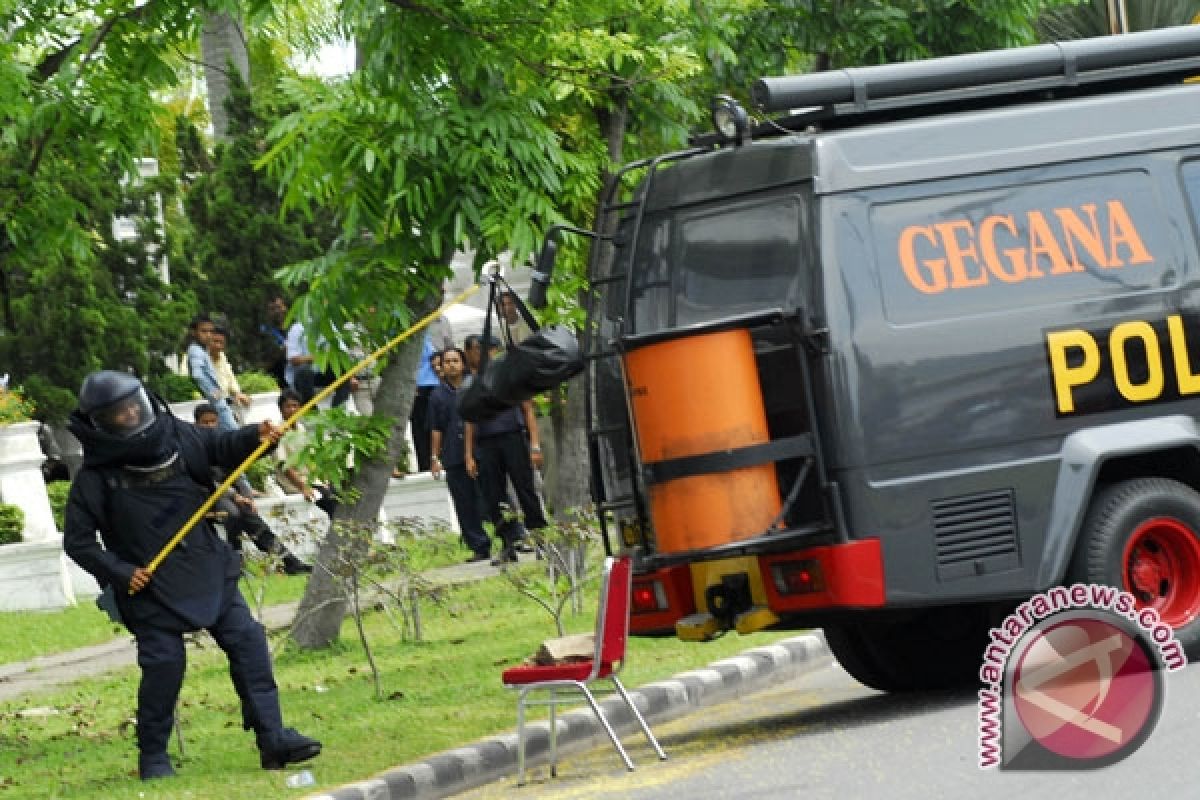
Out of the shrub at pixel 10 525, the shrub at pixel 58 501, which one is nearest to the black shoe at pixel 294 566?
the shrub at pixel 10 525

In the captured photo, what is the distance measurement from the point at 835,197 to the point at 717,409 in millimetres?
1075

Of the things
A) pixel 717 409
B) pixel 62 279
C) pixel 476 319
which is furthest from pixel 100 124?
pixel 476 319

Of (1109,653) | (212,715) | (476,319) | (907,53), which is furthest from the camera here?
(476,319)

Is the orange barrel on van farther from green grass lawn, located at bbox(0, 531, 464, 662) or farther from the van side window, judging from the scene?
green grass lawn, located at bbox(0, 531, 464, 662)

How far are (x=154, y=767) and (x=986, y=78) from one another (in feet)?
16.4

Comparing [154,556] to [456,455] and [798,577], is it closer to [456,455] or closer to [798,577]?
[798,577]

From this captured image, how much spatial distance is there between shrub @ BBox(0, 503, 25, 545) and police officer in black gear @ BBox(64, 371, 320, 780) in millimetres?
10600

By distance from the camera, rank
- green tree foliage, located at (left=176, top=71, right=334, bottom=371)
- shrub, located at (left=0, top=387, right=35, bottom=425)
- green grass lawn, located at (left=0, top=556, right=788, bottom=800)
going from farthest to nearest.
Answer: green tree foliage, located at (left=176, top=71, right=334, bottom=371) → shrub, located at (left=0, top=387, right=35, bottom=425) → green grass lawn, located at (left=0, top=556, right=788, bottom=800)

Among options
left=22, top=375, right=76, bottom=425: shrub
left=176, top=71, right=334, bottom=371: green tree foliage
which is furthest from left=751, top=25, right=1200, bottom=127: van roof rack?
left=176, top=71, right=334, bottom=371: green tree foliage

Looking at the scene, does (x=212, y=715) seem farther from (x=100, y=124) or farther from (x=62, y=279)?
(x=62, y=279)

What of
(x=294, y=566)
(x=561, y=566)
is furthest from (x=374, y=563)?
(x=294, y=566)

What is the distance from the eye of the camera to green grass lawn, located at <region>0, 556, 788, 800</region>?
12422 millimetres

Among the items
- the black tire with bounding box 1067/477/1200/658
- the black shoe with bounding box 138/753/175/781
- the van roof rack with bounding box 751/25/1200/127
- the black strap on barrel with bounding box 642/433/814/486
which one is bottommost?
the black shoe with bounding box 138/753/175/781

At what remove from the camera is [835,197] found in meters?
11.9
